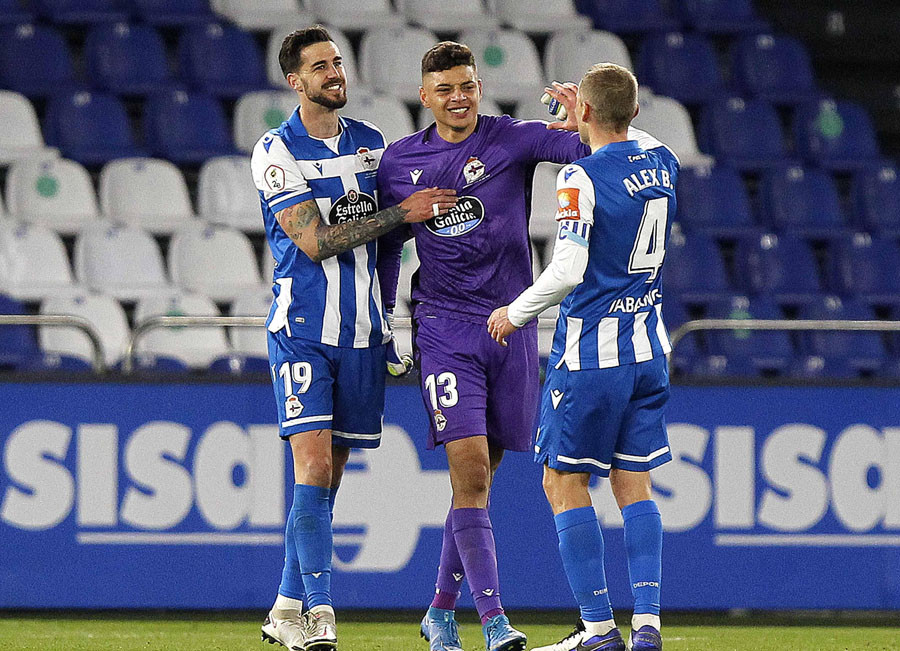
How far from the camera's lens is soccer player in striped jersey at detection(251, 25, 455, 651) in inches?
199

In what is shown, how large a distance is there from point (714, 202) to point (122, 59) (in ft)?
14.0

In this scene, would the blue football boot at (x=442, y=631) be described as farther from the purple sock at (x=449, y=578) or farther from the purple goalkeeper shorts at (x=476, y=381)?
the purple goalkeeper shorts at (x=476, y=381)

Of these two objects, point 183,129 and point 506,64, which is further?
point 506,64

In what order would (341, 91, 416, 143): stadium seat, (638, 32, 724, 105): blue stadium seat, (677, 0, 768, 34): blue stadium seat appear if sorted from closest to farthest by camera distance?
(341, 91, 416, 143): stadium seat → (638, 32, 724, 105): blue stadium seat → (677, 0, 768, 34): blue stadium seat

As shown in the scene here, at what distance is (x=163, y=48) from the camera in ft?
33.6

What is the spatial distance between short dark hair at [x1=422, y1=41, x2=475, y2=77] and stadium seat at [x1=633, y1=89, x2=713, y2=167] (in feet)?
17.5

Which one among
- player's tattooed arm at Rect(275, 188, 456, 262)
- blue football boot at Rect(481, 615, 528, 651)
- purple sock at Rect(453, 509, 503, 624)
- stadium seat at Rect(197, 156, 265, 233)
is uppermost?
stadium seat at Rect(197, 156, 265, 233)

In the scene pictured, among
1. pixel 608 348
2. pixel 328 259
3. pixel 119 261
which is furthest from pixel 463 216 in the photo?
pixel 119 261

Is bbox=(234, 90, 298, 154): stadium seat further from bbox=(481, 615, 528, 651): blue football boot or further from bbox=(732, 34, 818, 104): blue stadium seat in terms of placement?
bbox=(481, 615, 528, 651): blue football boot

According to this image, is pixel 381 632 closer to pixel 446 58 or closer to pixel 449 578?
pixel 449 578

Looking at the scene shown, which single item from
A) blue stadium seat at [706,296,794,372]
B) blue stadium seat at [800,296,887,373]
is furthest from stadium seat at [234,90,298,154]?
blue stadium seat at [800,296,887,373]

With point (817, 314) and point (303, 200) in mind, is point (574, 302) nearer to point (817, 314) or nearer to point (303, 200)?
point (303, 200)

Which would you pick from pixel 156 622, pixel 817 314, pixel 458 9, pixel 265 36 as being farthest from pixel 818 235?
pixel 156 622

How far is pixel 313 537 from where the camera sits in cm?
502
